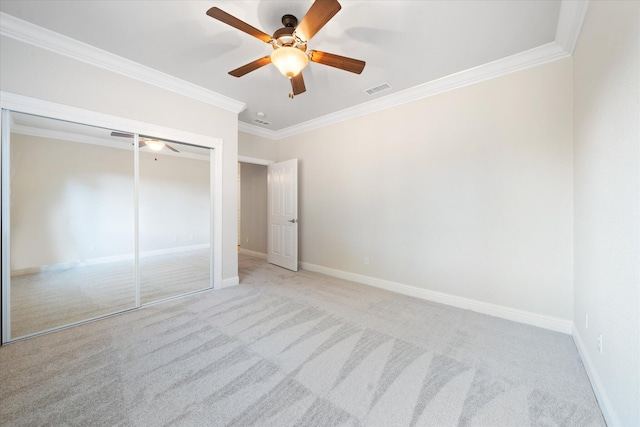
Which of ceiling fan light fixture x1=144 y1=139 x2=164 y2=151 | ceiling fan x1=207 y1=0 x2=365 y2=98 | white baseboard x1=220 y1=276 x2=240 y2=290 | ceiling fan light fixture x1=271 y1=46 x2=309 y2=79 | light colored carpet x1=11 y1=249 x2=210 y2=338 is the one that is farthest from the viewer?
white baseboard x1=220 y1=276 x2=240 y2=290

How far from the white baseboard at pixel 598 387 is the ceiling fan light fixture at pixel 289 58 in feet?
9.92

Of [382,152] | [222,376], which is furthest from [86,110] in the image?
[382,152]

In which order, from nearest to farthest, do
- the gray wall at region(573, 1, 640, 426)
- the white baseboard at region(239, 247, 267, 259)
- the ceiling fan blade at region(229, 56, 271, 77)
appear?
the gray wall at region(573, 1, 640, 426), the ceiling fan blade at region(229, 56, 271, 77), the white baseboard at region(239, 247, 267, 259)

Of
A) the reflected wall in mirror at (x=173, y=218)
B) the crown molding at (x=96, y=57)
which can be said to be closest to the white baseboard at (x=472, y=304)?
the reflected wall in mirror at (x=173, y=218)

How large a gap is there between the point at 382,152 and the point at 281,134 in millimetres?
2377

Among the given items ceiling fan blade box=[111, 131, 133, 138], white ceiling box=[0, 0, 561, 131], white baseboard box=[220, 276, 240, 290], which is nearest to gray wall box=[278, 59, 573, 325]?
white ceiling box=[0, 0, 561, 131]

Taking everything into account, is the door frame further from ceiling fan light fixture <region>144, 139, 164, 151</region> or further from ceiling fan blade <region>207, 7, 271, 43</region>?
ceiling fan blade <region>207, 7, 271, 43</region>

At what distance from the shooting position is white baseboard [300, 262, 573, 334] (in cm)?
241

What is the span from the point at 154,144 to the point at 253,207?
10.0 feet

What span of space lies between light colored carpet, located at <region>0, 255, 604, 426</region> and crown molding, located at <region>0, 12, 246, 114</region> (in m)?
2.76

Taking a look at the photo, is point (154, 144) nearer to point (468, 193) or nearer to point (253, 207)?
point (253, 207)

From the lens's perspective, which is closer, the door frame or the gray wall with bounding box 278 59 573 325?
the door frame

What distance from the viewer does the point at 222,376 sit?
5.73ft

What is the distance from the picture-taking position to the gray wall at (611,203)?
1.14 meters
